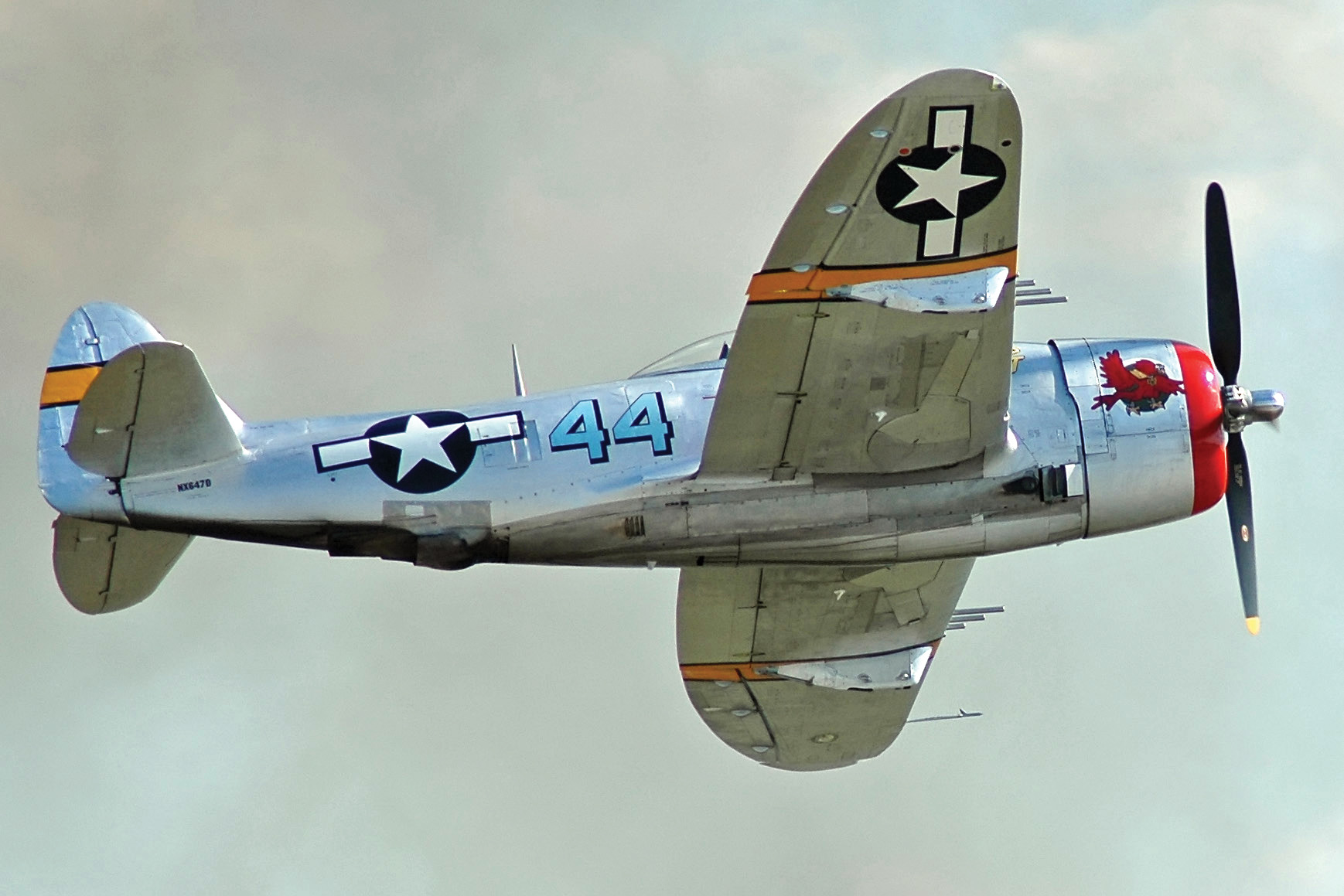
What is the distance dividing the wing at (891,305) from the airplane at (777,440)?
0.02 m

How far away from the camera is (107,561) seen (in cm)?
1442

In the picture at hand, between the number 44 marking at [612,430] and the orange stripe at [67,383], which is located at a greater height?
the orange stripe at [67,383]

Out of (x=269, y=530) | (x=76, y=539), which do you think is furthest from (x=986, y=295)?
(x=76, y=539)

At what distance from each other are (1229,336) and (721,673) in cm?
526

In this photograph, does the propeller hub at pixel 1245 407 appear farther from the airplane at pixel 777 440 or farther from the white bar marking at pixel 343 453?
the white bar marking at pixel 343 453

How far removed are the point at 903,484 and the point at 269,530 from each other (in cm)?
472

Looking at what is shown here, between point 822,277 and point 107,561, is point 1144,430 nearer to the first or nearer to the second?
point 822,277

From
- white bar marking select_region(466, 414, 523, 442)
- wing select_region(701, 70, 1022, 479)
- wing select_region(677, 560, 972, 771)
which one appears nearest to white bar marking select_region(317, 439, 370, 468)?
white bar marking select_region(466, 414, 523, 442)

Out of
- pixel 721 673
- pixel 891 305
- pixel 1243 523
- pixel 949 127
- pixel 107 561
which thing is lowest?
pixel 721 673

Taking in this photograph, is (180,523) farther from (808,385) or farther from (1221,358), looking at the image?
(1221,358)

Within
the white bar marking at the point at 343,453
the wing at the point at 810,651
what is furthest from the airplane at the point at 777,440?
the wing at the point at 810,651

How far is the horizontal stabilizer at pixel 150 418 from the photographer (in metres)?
13.2

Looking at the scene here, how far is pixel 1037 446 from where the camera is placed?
566 inches

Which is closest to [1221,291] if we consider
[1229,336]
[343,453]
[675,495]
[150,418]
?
[1229,336]
